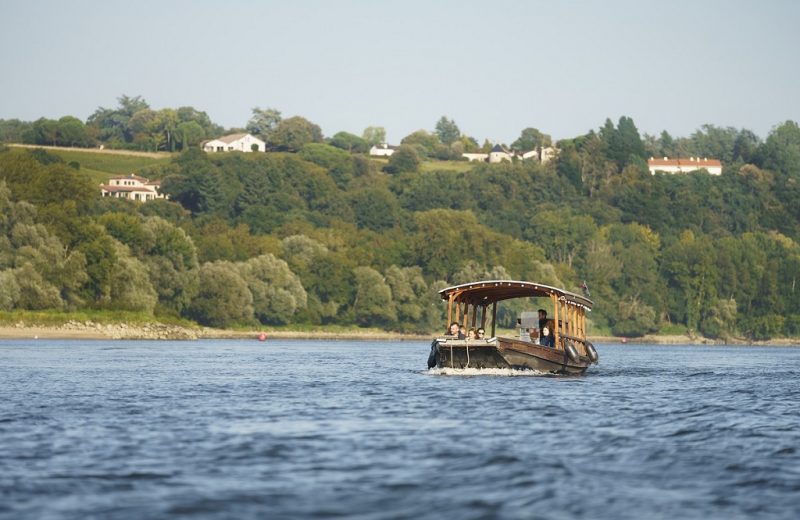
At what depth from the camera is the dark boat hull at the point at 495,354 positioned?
58000 mm

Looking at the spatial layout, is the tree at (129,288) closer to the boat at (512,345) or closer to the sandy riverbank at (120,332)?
the sandy riverbank at (120,332)

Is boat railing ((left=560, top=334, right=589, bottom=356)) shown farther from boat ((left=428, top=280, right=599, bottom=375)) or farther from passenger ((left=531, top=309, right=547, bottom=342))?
passenger ((left=531, top=309, right=547, bottom=342))

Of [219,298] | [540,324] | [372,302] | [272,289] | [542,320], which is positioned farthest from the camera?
[372,302]

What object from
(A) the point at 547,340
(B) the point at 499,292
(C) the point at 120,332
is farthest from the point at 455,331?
(C) the point at 120,332

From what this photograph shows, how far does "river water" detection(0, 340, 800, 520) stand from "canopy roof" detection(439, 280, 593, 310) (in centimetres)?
555

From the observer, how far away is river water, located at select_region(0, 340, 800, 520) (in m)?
24.0

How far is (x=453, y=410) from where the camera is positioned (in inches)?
1620

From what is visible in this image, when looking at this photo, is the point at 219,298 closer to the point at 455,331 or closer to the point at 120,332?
the point at 120,332

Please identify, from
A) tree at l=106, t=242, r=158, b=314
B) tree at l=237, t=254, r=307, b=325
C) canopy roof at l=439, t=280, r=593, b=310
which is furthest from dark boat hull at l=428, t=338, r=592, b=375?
tree at l=237, t=254, r=307, b=325

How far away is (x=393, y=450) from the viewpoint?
30969 mm

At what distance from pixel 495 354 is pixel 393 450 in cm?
2732

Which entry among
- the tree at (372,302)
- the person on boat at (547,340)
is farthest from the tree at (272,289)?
the person on boat at (547,340)

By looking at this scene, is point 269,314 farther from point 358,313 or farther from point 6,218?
point 6,218

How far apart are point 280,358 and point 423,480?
62.1 meters
